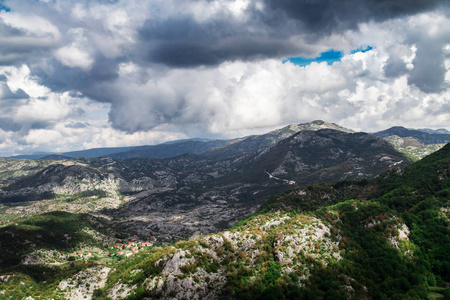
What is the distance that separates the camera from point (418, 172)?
163375 mm

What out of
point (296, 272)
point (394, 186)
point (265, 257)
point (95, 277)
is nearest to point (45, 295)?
point (95, 277)

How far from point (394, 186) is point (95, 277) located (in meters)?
209

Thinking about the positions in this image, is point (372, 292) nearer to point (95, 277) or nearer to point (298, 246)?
point (298, 246)

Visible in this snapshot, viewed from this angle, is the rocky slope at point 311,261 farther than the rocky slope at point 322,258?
Yes

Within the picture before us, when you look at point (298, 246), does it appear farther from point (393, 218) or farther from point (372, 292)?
point (393, 218)

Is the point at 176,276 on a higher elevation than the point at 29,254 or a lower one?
higher

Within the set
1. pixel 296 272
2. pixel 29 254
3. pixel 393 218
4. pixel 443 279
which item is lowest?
pixel 29 254

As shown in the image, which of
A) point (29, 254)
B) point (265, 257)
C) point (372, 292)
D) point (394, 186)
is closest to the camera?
point (372, 292)

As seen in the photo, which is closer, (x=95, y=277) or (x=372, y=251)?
(x=372, y=251)

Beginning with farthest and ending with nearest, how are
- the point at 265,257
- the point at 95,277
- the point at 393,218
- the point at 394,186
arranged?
the point at 394,186 → the point at 95,277 → the point at 393,218 → the point at 265,257

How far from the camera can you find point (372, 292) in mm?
85562

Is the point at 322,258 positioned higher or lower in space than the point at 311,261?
lower

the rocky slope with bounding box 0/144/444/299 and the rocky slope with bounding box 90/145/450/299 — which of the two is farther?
the rocky slope with bounding box 0/144/444/299

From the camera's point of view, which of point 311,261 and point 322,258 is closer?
point 311,261
